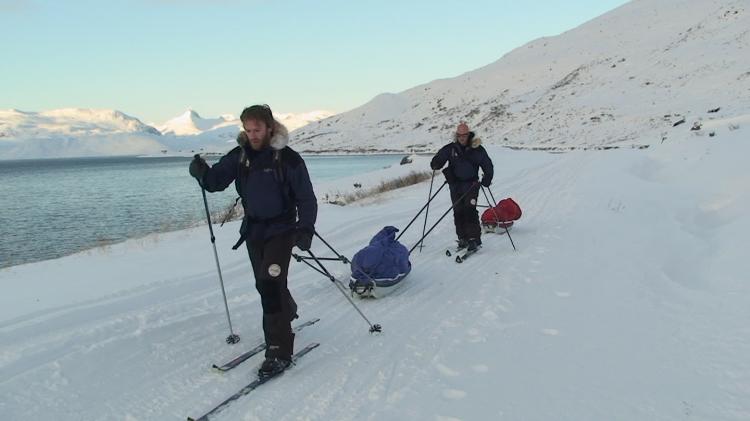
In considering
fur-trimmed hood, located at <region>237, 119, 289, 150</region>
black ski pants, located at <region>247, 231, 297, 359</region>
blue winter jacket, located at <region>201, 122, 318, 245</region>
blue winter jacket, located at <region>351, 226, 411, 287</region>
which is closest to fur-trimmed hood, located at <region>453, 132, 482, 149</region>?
blue winter jacket, located at <region>351, 226, 411, 287</region>

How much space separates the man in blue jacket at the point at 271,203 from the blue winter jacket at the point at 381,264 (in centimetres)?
199

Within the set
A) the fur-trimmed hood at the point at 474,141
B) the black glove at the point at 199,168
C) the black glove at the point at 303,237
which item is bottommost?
the black glove at the point at 303,237

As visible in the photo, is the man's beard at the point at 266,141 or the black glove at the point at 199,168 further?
the black glove at the point at 199,168

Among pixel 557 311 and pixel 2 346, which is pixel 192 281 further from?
pixel 557 311

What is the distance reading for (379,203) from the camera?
15219 millimetres

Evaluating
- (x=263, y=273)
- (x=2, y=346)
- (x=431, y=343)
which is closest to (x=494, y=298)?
(x=431, y=343)

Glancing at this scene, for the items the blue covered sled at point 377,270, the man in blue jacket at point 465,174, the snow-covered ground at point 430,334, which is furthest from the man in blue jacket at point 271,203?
the man in blue jacket at point 465,174

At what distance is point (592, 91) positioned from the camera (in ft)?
222

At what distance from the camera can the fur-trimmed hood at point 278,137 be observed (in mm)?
4469

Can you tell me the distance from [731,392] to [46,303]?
7.07m

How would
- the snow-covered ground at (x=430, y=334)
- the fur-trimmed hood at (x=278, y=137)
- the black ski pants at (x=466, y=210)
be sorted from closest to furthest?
the snow-covered ground at (x=430, y=334) < the fur-trimmed hood at (x=278, y=137) < the black ski pants at (x=466, y=210)

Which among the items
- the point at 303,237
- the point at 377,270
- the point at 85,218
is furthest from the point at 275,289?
the point at 85,218

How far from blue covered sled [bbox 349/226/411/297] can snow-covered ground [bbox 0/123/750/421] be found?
0.76ft

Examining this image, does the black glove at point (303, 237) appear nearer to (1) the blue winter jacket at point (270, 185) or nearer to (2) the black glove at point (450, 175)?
(1) the blue winter jacket at point (270, 185)
